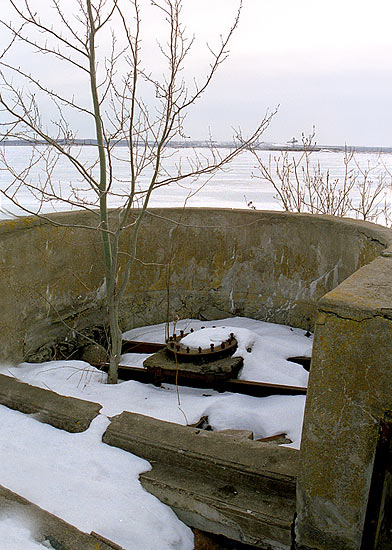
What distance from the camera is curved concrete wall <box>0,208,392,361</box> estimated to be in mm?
4520

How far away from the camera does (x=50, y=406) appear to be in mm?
3041

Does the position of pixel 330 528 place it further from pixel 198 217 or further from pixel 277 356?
pixel 198 217

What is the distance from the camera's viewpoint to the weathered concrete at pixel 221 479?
89.0 inches

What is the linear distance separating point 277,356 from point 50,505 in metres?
2.90

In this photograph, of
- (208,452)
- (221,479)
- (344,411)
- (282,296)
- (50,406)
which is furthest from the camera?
(282,296)

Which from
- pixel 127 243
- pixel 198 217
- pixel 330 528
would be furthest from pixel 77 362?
pixel 330 528

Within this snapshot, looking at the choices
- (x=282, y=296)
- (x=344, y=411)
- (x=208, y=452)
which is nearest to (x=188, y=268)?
(x=282, y=296)

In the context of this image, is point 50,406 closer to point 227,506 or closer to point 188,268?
point 227,506

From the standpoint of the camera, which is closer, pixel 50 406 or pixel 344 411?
pixel 344 411

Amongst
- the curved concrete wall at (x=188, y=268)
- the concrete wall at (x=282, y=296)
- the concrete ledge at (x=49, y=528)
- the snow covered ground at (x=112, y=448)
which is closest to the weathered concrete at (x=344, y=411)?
the concrete wall at (x=282, y=296)

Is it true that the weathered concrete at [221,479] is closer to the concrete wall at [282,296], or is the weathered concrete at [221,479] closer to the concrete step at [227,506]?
the concrete step at [227,506]

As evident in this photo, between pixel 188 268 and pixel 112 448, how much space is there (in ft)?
10.8

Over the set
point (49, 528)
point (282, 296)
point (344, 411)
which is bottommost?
point (282, 296)

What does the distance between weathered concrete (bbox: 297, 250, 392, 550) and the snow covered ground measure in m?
0.63
